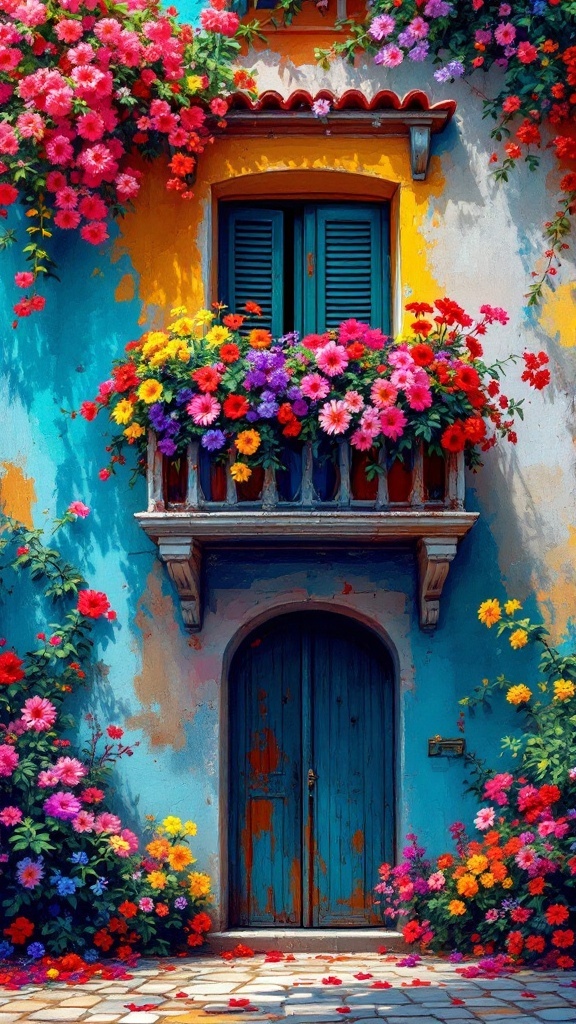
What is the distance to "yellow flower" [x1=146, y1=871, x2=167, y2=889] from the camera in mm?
8094

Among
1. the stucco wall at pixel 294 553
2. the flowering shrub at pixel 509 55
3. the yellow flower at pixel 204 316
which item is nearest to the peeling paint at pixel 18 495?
the stucco wall at pixel 294 553

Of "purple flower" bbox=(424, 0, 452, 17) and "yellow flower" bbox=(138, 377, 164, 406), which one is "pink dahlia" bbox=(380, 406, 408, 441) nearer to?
"yellow flower" bbox=(138, 377, 164, 406)

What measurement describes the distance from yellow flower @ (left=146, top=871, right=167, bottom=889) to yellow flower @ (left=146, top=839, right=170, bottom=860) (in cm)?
15

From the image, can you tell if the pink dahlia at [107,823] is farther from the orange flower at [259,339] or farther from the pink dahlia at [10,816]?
the orange flower at [259,339]

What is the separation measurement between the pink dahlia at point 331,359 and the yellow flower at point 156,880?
126 inches

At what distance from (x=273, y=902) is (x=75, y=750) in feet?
5.37

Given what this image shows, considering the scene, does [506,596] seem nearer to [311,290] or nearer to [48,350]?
[311,290]

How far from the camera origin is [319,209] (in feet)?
30.0

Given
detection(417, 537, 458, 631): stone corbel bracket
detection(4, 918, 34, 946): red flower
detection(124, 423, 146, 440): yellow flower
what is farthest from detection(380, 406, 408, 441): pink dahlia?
detection(4, 918, 34, 946): red flower

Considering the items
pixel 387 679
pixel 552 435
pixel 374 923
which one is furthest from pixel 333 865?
pixel 552 435

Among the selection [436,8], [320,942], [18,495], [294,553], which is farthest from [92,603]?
[436,8]

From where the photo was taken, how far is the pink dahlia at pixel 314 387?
7.90 m

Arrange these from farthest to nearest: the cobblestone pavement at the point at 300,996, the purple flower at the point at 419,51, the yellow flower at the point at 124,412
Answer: the purple flower at the point at 419,51 < the yellow flower at the point at 124,412 < the cobblestone pavement at the point at 300,996

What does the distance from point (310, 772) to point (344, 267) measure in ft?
11.1
